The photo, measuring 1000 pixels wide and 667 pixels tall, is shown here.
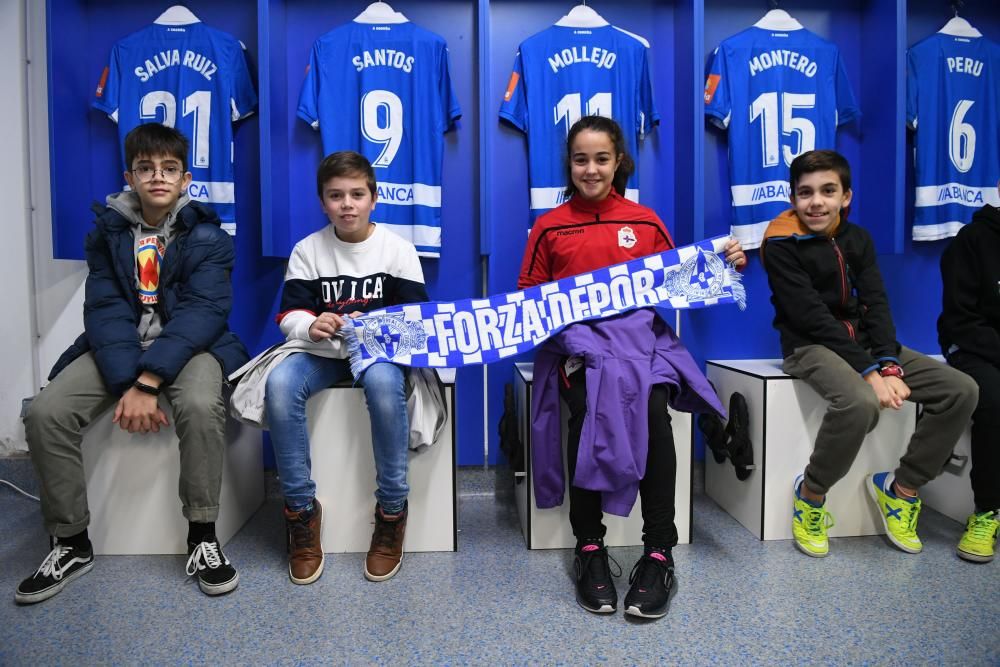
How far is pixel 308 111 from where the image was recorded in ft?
6.95

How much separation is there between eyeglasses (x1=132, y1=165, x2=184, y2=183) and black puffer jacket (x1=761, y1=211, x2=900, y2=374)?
71.9 inches

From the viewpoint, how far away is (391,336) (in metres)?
1.67

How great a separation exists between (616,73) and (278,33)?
4.08 feet

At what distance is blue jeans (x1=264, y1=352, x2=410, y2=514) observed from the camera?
5.08 ft

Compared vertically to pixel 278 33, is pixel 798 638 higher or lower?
lower

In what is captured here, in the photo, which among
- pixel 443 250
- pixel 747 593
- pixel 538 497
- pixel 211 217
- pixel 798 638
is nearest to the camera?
pixel 798 638

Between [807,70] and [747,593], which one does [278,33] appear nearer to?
[807,70]

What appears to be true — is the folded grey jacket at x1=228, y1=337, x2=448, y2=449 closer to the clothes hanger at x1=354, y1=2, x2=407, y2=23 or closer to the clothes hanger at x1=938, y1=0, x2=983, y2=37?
the clothes hanger at x1=354, y1=2, x2=407, y2=23

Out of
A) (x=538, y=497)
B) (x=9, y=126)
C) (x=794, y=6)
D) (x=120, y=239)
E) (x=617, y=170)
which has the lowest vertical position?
Answer: (x=538, y=497)

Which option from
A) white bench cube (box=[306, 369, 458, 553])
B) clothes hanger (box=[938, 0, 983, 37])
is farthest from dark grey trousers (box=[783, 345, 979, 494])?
clothes hanger (box=[938, 0, 983, 37])

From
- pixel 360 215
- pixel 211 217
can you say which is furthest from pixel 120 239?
pixel 360 215

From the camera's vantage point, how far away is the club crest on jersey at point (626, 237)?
1755 millimetres

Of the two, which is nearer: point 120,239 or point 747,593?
point 747,593

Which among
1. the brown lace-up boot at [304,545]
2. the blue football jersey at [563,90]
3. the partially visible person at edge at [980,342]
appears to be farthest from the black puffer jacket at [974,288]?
the brown lace-up boot at [304,545]
